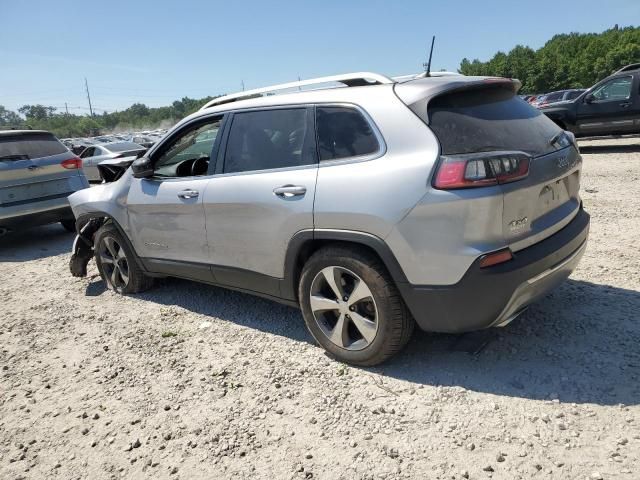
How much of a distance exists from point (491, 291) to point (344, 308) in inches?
36.3

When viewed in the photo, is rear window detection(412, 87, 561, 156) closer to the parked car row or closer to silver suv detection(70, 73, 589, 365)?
silver suv detection(70, 73, 589, 365)

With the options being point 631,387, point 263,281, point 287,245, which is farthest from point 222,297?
point 631,387

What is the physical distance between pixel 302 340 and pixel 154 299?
1908 millimetres

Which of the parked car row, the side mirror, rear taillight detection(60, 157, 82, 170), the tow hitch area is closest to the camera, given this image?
the side mirror

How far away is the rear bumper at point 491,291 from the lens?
2.58 metres

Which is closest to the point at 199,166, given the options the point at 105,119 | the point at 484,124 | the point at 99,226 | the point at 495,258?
the point at 99,226

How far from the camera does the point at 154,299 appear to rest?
15.8ft

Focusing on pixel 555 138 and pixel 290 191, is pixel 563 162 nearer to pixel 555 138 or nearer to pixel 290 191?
pixel 555 138

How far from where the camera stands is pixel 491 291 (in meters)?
2.59

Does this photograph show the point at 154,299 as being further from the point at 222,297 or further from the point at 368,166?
the point at 368,166

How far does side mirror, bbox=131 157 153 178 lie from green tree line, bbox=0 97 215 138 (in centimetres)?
10811

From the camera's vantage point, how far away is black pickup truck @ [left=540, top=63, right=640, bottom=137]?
11.0 meters

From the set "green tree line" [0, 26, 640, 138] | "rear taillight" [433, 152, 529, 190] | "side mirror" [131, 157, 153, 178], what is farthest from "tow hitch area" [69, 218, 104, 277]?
"green tree line" [0, 26, 640, 138]

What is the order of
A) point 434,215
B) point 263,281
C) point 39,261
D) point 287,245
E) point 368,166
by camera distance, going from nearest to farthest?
point 434,215 → point 368,166 → point 287,245 → point 263,281 → point 39,261
